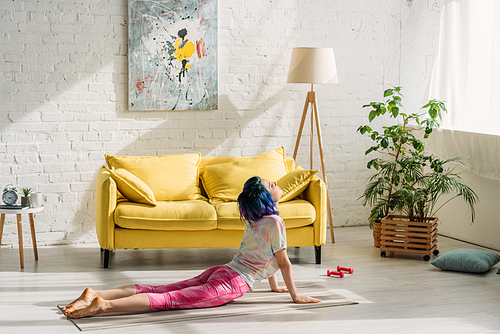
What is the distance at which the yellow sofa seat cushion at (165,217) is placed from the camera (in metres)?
4.32

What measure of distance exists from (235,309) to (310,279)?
0.89m

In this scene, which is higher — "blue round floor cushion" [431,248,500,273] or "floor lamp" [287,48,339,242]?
"floor lamp" [287,48,339,242]

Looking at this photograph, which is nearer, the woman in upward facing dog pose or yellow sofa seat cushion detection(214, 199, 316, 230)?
the woman in upward facing dog pose

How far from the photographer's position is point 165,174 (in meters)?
4.85

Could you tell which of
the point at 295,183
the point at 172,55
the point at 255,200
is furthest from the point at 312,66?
the point at 255,200

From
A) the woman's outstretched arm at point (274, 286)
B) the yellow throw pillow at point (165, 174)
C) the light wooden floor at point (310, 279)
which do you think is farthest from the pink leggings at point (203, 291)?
the yellow throw pillow at point (165, 174)

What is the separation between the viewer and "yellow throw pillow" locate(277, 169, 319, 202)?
463 centimetres

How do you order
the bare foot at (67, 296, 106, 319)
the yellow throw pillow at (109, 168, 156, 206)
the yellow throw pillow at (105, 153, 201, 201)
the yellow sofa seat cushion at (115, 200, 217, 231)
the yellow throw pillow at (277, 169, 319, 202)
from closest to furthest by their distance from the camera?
the bare foot at (67, 296, 106, 319), the yellow sofa seat cushion at (115, 200, 217, 231), the yellow throw pillow at (109, 168, 156, 206), the yellow throw pillow at (277, 169, 319, 202), the yellow throw pillow at (105, 153, 201, 201)

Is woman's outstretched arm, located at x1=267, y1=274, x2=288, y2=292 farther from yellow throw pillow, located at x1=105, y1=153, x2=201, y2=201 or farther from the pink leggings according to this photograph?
yellow throw pillow, located at x1=105, y1=153, x2=201, y2=201

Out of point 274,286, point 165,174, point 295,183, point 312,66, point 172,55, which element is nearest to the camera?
point 274,286

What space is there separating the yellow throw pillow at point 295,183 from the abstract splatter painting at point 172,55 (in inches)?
51.0

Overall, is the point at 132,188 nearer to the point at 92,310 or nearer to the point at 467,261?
the point at 92,310

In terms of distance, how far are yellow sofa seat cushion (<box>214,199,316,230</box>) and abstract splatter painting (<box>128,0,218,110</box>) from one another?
136cm

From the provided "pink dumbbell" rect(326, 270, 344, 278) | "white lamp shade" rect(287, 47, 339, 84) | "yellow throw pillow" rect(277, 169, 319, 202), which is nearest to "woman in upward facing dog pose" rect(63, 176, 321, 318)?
"pink dumbbell" rect(326, 270, 344, 278)
